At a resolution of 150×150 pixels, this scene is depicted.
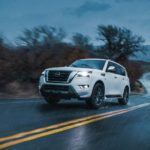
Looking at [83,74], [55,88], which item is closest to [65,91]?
[55,88]

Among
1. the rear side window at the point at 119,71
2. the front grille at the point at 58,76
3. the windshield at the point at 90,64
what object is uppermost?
the windshield at the point at 90,64

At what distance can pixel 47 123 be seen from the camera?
10703 mm

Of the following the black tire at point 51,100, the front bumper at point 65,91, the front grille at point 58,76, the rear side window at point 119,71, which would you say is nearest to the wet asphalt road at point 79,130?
the front bumper at point 65,91

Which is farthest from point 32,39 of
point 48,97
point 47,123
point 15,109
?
point 47,123

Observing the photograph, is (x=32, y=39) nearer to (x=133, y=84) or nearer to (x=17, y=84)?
(x=17, y=84)

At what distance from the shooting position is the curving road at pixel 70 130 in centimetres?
803

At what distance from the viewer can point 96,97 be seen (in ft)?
52.0

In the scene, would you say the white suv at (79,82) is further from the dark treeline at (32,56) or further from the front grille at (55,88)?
the dark treeline at (32,56)

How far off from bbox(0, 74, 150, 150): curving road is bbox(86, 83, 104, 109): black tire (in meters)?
1.85

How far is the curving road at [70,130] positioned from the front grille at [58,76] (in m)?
1.81

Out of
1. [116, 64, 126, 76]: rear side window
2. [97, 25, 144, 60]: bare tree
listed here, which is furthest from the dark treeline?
[97, 25, 144, 60]: bare tree

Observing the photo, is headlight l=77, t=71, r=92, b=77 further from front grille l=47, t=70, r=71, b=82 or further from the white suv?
front grille l=47, t=70, r=71, b=82

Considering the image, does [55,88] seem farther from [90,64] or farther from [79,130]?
[79,130]

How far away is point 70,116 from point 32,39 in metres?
18.4
